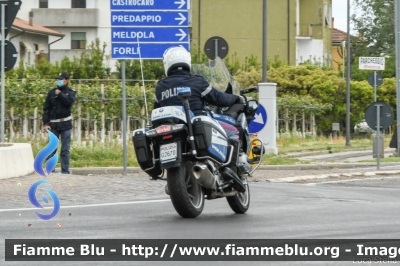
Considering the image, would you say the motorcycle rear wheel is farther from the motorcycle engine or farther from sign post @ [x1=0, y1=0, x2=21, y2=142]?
sign post @ [x1=0, y1=0, x2=21, y2=142]

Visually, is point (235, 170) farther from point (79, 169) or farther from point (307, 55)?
point (307, 55)

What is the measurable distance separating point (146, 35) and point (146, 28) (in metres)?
0.13

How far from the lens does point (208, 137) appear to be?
35.4 feet

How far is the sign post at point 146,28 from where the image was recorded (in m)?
19.9

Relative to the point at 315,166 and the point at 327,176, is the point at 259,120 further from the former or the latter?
the point at 327,176

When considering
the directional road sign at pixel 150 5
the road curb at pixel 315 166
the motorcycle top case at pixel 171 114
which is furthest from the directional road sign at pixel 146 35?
the motorcycle top case at pixel 171 114

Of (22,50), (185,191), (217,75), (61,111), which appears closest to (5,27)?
(61,111)

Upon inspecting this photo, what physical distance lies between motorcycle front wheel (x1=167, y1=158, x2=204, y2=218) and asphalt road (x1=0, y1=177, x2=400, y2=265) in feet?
0.45

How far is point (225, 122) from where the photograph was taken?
454 inches

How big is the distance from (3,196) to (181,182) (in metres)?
4.08

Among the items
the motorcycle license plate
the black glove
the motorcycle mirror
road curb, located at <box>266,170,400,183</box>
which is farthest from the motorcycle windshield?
road curb, located at <box>266,170,400,183</box>

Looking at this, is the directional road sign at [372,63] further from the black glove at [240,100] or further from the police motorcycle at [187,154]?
the police motorcycle at [187,154]

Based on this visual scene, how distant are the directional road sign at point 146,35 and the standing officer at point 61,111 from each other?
1.58 m

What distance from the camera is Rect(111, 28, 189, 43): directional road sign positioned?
20016 mm
